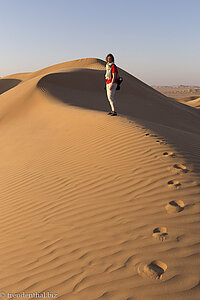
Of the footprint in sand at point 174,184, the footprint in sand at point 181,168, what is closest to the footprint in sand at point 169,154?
the footprint in sand at point 181,168

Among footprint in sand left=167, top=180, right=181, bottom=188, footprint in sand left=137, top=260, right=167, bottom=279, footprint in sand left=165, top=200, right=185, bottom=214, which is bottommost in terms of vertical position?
footprint in sand left=137, top=260, right=167, bottom=279

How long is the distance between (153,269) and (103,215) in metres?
1.18

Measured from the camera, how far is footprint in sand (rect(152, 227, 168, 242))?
3.05 meters

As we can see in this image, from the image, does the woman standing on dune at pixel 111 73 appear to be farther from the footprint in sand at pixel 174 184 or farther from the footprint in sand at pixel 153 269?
the footprint in sand at pixel 153 269

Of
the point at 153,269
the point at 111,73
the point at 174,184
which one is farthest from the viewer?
the point at 111,73

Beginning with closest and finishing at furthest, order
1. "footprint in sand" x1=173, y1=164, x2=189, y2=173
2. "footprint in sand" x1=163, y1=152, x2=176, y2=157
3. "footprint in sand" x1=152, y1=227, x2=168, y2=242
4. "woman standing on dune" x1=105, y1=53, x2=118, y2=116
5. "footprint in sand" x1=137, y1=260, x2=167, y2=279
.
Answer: "footprint in sand" x1=137, y1=260, x2=167, y2=279, "footprint in sand" x1=152, y1=227, x2=168, y2=242, "footprint in sand" x1=173, y1=164, x2=189, y2=173, "footprint in sand" x1=163, y1=152, x2=176, y2=157, "woman standing on dune" x1=105, y1=53, x2=118, y2=116

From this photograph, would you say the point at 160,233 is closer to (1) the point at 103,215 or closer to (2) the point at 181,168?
(1) the point at 103,215

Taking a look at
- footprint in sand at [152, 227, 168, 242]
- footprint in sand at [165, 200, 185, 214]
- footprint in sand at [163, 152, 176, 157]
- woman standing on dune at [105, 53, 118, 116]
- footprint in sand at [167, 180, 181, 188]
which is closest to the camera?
footprint in sand at [152, 227, 168, 242]

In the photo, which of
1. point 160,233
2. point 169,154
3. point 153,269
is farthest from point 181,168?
point 153,269

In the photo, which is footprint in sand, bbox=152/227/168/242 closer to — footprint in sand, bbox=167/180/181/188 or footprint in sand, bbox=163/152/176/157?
footprint in sand, bbox=167/180/181/188

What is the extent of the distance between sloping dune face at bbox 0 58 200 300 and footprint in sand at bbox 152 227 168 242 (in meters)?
0.01

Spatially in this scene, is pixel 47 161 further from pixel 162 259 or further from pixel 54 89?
pixel 54 89

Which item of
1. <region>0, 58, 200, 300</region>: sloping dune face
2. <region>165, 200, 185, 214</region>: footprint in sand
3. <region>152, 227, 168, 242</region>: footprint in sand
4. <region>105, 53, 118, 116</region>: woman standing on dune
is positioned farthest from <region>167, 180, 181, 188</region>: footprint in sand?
<region>105, 53, 118, 116</region>: woman standing on dune

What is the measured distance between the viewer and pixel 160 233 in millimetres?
3139
